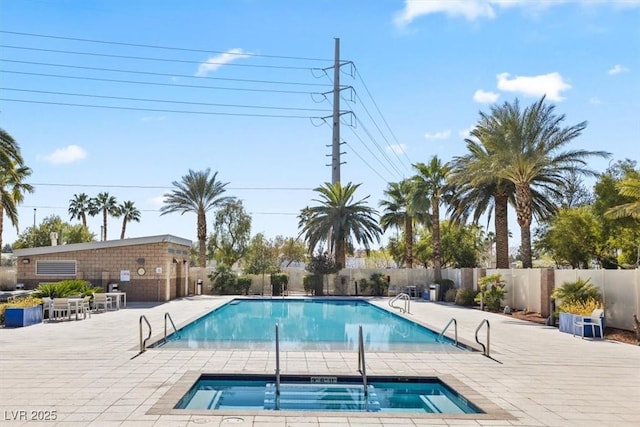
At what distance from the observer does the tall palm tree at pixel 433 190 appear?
105ft

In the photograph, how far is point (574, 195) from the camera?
41312 mm

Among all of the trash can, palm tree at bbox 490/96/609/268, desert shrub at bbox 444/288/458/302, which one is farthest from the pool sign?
the trash can

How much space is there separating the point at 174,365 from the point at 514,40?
991cm

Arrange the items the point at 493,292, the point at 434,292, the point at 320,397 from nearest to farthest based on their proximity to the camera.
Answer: the point at 320,397 < the point at 493,292 < the point at 434,292

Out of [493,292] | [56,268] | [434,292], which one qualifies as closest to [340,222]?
[434,292]

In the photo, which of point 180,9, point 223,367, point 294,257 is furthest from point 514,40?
point 294,257

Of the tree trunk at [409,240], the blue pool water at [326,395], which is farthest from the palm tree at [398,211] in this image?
the blue pool water at [326,395]

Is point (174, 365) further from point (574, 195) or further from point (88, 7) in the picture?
point (574, 195)

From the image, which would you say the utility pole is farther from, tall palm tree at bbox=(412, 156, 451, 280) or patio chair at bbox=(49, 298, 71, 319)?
patio chair at bbox=(49, 298, 71, 319)

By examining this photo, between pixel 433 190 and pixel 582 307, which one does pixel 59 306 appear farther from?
pixel 433 190

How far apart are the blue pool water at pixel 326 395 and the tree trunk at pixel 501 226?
65.1ft

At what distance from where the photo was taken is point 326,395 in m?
8.55

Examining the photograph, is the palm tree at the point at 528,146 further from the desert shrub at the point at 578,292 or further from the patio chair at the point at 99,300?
the patio chair at the point at 99,300

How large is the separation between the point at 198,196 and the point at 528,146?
2201 centimetres
